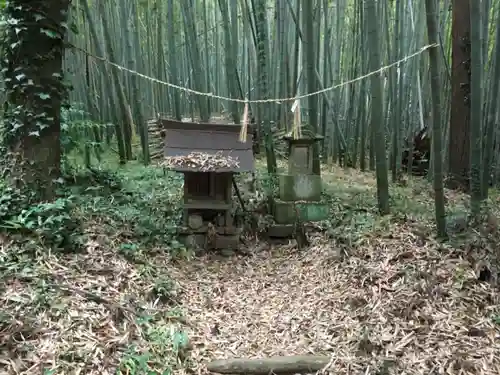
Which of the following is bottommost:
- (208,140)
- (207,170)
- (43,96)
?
(207,170)

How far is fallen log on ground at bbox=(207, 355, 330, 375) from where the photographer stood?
2555mm

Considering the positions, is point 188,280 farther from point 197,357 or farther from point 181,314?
point 197,357

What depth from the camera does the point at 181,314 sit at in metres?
3.01

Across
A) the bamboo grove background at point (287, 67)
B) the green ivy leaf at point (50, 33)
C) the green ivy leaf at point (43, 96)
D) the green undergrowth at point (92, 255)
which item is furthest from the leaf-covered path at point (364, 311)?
the bamboo grove background at point (287, 67)

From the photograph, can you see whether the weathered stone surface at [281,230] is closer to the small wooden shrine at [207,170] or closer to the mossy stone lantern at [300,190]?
the mossy stone lantern at [300,190]

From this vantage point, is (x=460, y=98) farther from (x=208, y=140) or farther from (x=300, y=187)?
(x=208, y=140)

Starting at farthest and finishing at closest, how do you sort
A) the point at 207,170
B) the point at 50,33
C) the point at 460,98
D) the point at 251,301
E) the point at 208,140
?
the point at 460,98, the point at 208,140, the point at 207,170, the point at 251,301, the point at 50,33

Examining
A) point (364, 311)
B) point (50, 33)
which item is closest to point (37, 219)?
point (50, 33)

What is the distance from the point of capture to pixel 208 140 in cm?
433

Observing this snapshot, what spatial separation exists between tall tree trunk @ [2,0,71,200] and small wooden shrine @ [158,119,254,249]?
1.11m

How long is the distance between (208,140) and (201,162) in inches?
11.8

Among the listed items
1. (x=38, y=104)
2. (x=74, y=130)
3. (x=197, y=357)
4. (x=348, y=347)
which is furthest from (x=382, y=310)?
(x=74, y=130)

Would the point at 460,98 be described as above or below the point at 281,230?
above

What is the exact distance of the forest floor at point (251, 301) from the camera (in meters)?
2.44
